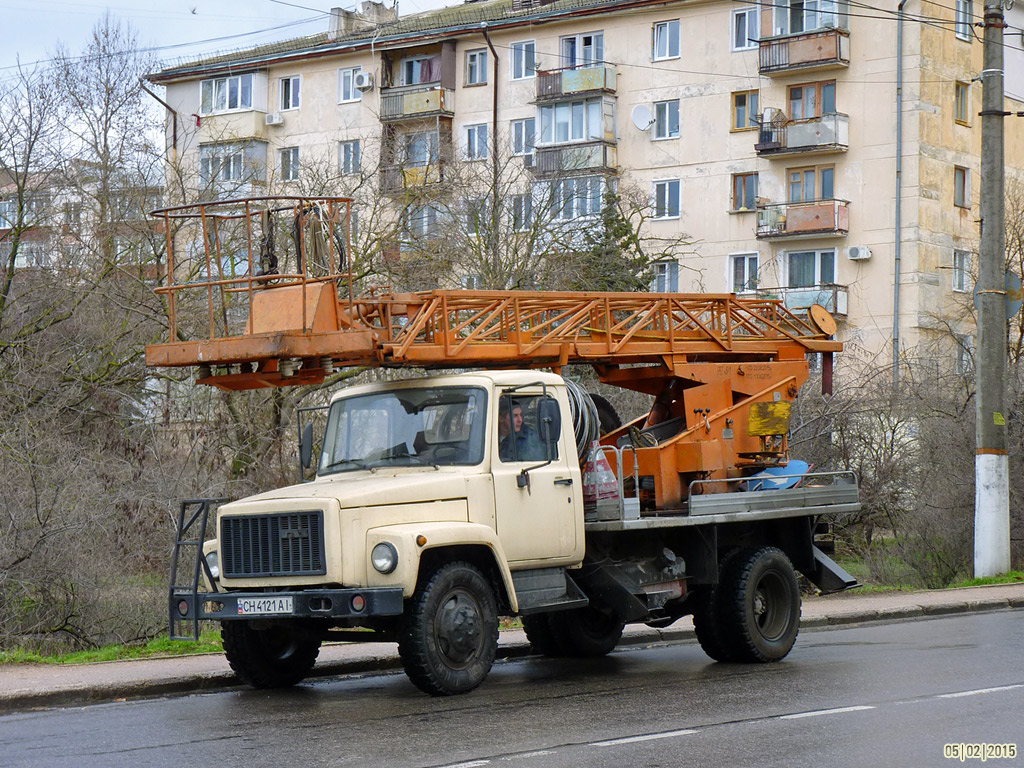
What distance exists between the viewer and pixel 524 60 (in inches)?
1959

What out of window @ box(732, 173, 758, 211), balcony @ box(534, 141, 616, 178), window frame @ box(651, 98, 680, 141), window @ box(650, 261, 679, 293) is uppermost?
window frame @ box(651, 98, 680, 141)

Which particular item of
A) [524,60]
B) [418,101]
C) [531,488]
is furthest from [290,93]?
[531,488]

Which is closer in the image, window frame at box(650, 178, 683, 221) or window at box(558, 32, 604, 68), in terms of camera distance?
window frame at box(650, 178, 683, 221)

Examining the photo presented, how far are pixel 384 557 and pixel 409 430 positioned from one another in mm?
1570

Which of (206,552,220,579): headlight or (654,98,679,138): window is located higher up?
(654,98,679,138): window

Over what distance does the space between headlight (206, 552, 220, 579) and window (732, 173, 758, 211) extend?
36.4 meters

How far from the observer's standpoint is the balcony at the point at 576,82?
156 ft

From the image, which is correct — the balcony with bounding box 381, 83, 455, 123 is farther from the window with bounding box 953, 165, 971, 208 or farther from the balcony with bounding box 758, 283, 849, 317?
the window with bounding box 953, 165, 971, 208

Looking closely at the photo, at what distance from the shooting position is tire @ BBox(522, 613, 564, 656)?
1430 cm

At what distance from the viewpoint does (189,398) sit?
24.6 metres

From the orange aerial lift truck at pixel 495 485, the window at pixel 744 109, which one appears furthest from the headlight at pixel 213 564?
the window at pixel 744 109

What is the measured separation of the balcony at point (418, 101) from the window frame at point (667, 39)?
23.5 ft
